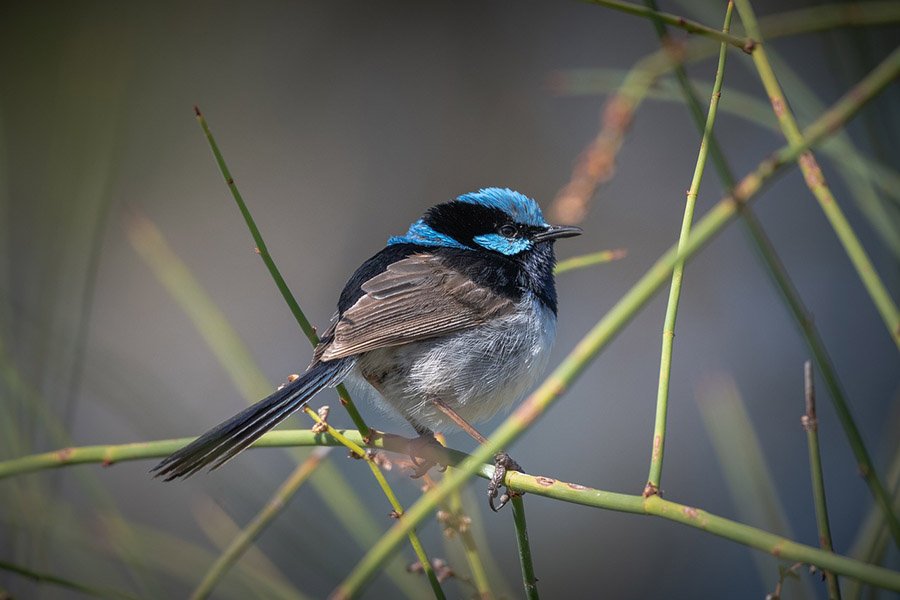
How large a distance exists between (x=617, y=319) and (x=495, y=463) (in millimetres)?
1801

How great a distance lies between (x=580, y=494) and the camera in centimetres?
166

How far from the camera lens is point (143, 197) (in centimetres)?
623

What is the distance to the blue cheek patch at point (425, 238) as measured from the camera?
3.81 m

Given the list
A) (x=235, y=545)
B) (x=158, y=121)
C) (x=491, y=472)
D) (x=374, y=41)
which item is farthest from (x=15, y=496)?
(x=374, y=41)

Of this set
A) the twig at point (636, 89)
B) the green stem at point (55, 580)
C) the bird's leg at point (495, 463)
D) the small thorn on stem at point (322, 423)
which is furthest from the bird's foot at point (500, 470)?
the green stem at point (55, 580)

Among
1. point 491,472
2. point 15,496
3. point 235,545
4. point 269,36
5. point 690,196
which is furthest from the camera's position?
point 269,36

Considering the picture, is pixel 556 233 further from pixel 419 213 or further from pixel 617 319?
pixel 419 213

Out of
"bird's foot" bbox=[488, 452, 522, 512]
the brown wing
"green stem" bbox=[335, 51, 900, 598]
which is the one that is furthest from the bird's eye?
"green stem" bbox=[335, 51, 900, 598]

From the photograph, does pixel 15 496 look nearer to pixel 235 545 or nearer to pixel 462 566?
pixel 235 545

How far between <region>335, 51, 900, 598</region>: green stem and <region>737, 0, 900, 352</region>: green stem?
0.20 metres

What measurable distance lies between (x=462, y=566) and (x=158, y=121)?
15.9 ft

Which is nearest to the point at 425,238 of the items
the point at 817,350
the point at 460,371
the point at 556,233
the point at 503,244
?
the point at 503,244

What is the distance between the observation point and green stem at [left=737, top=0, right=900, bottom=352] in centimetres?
145

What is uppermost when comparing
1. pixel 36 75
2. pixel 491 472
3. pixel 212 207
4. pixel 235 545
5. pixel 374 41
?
pixel 36 75
